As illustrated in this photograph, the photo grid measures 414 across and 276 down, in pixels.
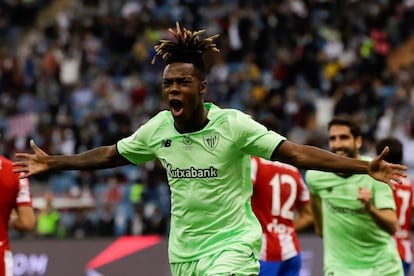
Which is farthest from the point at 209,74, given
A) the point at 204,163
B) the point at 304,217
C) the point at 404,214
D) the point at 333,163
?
the point at 333,163

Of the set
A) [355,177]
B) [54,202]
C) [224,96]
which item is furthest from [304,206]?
[224,96]

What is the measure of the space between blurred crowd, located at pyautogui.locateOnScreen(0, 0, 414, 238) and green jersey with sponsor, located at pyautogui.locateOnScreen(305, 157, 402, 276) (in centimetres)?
852

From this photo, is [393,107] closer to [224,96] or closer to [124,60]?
[224,96]

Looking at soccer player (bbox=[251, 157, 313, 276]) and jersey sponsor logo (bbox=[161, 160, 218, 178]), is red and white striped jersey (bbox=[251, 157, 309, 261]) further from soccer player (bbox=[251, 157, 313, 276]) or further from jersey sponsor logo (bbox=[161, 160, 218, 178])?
jersey sponsor logo (bbox=[161, 160, 218, 178])

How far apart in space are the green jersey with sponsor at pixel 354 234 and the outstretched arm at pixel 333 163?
2.30 metres

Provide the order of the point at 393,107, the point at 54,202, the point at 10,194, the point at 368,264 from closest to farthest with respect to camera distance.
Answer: the point at 10,194
the point at 368,264
the point at 54,202
the point at 393,107

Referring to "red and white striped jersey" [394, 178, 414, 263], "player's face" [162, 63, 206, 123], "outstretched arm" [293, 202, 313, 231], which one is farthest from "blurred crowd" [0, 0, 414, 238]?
"player's face" [162, 63, 206, 123]

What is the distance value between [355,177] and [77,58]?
Result: 16.2 m

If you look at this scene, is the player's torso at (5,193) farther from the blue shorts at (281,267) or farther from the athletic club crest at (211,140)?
the blue shorts at (281,267)

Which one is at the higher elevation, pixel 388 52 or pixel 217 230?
pixel 388 52

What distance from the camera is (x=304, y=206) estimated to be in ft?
34.6

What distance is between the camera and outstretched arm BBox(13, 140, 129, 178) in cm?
723

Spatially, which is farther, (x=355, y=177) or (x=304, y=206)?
(x=304, y=206)

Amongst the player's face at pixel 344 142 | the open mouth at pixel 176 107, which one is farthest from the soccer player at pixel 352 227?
the open mouth at pixel 176 107
